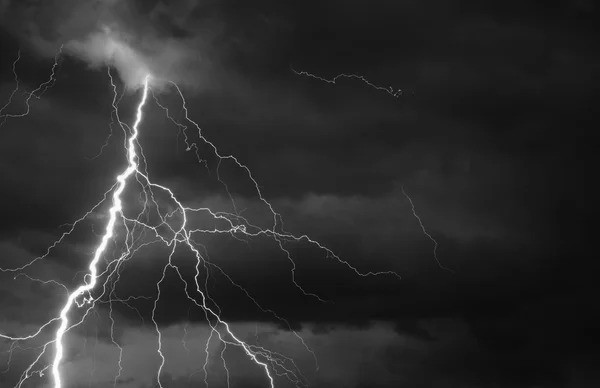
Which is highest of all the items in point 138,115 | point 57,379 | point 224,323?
point 138,115

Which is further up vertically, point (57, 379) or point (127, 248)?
point (127, 248)

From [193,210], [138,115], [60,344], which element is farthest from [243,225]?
[60,344]

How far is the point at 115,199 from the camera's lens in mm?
29375

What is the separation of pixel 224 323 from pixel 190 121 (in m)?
10.7

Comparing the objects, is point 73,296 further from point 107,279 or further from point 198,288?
point 198,288

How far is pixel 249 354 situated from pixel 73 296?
925cm

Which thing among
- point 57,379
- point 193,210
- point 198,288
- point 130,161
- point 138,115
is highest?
point 138,115

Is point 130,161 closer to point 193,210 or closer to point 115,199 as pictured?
point 115,199

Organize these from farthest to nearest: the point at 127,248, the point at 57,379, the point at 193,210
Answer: the point at 193,210, the point at 127,248, the point at 57,379

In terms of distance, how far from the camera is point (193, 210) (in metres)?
31.0

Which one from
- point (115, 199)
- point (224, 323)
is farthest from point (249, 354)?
point (115, 199)

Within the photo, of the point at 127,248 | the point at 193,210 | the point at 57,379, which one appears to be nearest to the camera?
the point at 57,379

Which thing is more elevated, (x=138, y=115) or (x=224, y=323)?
(x=138, y=115)

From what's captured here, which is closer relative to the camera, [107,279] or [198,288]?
[198,288]
